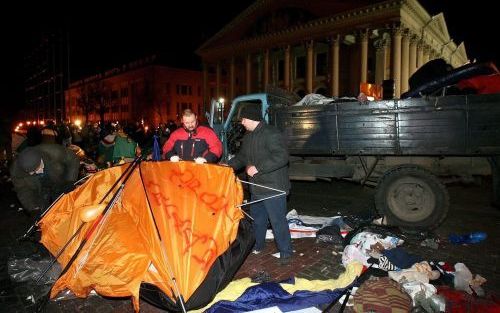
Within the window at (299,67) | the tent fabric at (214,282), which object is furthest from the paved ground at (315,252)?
the window at (299,67)

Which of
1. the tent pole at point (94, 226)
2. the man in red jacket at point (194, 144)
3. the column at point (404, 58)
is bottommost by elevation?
the tent pole at point (94, 226)

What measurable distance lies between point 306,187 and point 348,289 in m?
7.09

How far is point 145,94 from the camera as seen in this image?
61281 millimetres

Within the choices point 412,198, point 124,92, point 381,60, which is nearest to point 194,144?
point 412,198

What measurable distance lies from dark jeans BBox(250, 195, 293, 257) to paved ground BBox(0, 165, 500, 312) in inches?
10.3

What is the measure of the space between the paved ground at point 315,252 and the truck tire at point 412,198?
36cm

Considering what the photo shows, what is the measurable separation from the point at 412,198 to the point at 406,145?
982 mm

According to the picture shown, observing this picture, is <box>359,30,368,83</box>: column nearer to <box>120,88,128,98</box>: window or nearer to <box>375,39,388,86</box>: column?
<box>375,39,388,86</box>: column

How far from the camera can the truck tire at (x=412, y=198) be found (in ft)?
20.1

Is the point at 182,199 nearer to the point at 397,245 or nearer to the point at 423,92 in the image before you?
the point at 397,245

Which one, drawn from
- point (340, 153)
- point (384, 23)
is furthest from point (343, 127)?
point (384, 23)

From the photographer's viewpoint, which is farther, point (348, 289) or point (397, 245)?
point (397, 245)

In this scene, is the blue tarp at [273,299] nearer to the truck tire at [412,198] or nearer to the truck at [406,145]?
the truck tire at [412,198]

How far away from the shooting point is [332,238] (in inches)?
219
